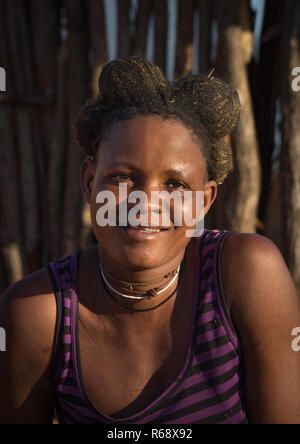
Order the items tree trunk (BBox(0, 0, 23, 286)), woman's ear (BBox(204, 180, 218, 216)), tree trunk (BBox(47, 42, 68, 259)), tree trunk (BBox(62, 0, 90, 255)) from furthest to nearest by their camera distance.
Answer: tree trunk (BBox(0, 0, 23, 286)) → tree trunk (BBox(47, 42, 68, 259)) → tree trunk (BBox(62, 0, 90, 255)) → woman's ear (BBox(204, 180, 218, 216))

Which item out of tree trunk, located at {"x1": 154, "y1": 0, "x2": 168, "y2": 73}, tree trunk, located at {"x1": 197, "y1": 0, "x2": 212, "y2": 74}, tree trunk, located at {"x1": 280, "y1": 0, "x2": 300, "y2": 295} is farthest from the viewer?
tree trunk, located at {"x1": 154, "y1": 0, "x2": 168, "y2": 73}

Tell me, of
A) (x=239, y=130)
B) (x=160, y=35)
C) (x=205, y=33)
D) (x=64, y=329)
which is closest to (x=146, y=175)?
(x=64, y=329)

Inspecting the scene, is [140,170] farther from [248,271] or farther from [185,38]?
[185,38]

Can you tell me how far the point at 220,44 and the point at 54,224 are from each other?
1785 millimetres

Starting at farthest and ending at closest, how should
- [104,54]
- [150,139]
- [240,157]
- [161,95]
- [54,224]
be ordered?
1. [54,224]
2. [104,54]
3. [240,157]
4. [161,95]
5. [150,139]

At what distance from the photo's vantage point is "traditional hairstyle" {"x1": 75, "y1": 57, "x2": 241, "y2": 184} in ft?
5.16

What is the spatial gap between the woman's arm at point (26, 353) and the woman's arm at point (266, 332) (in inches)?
24.7

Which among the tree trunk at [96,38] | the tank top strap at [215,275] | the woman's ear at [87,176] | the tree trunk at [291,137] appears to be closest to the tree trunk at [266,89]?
the tree trunk at [291,137]

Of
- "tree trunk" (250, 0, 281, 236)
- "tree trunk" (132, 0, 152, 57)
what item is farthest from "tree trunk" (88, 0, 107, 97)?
"tree trunk" (250, 0, 281, 236)

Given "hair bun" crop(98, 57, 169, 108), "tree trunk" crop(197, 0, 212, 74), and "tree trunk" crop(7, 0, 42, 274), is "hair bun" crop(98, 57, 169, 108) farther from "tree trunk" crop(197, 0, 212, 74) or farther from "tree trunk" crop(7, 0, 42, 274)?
"tree trunk" crop(7, 0, 42, 274)
